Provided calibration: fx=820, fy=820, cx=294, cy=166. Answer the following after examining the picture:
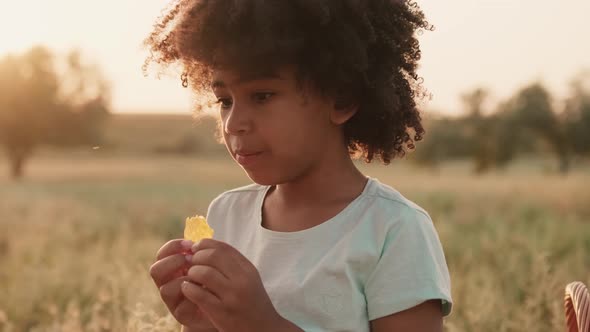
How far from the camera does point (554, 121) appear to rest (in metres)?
42.7

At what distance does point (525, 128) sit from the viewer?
1684 inches

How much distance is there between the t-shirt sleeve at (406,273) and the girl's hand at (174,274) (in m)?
0.47

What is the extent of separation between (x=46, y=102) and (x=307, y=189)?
40494 millimetres

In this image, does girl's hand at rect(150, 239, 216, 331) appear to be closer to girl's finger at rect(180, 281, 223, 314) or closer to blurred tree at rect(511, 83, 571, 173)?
girl's finger at rect(180, 281, 223, 314)

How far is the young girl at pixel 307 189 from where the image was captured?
6.61ft

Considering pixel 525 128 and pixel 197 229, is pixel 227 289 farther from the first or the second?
pixel 525 128

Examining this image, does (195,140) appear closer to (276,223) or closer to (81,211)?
(81,211)

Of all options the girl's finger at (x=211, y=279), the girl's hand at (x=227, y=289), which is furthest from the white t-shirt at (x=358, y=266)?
the girl's finger at (x=211, y=279)

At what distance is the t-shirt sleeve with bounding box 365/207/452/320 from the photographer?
2014mm

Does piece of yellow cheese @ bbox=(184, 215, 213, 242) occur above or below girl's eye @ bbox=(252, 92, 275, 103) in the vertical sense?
below

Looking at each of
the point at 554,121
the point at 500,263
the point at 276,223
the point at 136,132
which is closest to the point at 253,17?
the point at 276,223

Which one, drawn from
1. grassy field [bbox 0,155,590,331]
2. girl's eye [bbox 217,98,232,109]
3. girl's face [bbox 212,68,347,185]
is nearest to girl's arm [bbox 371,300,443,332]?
girl's face [bbox 212,68,347,185]

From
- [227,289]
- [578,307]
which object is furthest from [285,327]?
[578,307]

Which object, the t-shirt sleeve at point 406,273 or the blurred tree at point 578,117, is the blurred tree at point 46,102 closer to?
the blurred tree at point 578,117
